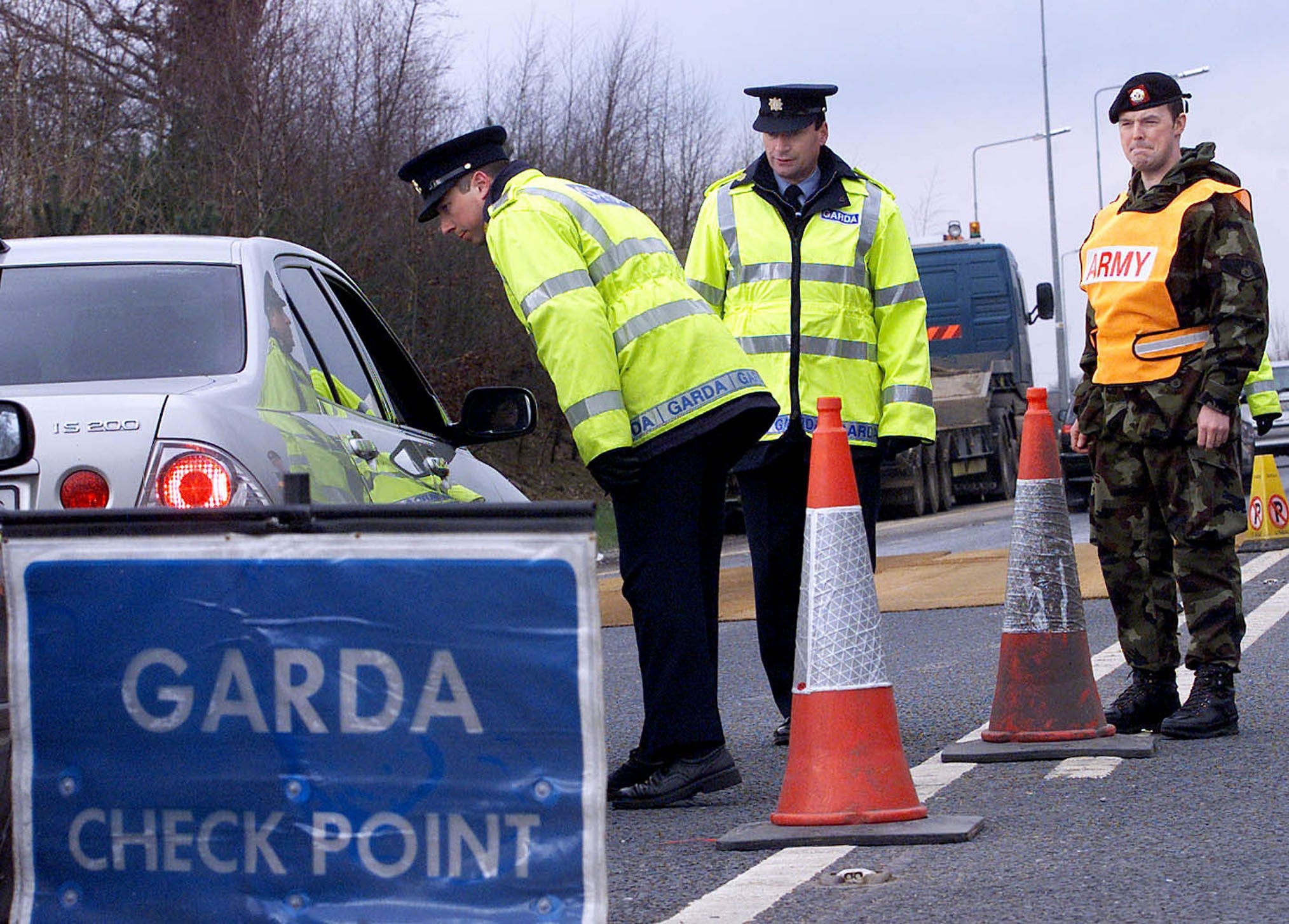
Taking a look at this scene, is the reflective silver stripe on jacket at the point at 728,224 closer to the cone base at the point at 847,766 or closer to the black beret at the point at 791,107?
the black beret at the point at 791,107

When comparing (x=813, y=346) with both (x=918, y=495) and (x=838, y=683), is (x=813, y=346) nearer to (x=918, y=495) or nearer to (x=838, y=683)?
(x=838, y=683)

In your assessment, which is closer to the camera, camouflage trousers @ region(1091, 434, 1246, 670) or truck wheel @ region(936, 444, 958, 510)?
camouflage trousers @ region(1091, 434, 1246, 670)

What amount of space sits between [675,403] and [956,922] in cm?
176

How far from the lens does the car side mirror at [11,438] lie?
3.68 meters

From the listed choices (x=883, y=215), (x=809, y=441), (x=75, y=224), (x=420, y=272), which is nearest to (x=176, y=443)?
(x=809, y=441)

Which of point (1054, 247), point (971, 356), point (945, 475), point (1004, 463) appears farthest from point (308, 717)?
point (1054, 247)

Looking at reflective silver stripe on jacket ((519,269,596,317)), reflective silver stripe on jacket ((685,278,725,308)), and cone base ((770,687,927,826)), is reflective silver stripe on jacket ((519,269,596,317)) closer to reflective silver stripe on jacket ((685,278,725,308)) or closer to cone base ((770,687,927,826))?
cone base ((770,687,927,826))

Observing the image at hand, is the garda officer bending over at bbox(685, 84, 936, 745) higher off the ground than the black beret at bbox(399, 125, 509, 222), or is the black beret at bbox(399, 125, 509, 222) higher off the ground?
the black beret at bbox(399, 125, 509, 222)

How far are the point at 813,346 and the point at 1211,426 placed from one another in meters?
1.22

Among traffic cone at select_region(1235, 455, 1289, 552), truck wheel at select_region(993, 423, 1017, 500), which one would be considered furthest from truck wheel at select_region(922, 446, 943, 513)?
traffic cone at select_region(1235, 455, 1289, 552)

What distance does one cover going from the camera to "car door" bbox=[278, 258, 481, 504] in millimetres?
4902

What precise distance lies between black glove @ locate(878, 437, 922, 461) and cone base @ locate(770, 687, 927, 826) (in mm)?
1486

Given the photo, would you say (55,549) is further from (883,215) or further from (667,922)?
(883,215)

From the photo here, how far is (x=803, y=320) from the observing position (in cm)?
601
